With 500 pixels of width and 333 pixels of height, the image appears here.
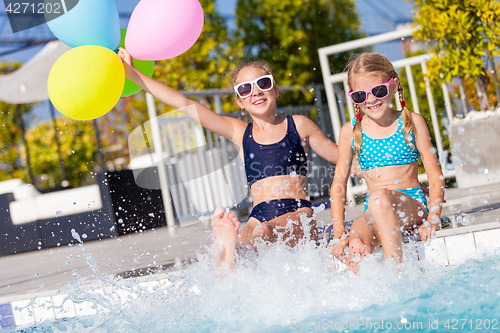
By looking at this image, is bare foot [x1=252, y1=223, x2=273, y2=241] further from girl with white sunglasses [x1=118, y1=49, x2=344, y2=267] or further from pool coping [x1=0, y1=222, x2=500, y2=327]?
pool coping [x1=0, y1=222, x2=500, y2=327]

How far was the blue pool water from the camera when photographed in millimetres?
2033

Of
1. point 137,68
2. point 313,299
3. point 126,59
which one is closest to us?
point 313,299

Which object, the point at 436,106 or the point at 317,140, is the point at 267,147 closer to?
the point at 317,140

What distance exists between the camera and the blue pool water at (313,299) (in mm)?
2033

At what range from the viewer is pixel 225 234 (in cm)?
240

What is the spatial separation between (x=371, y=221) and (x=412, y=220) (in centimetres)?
23

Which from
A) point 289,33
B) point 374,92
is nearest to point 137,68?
point 374,92

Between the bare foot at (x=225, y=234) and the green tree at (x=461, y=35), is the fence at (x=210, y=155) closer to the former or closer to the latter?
the green tree at (x=461, y=35)

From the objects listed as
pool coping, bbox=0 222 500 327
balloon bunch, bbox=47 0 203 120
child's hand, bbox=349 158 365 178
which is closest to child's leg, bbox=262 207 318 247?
child's hand, bbox=349 158 365 178

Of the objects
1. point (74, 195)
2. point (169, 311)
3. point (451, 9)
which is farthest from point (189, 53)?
point (169, 311)

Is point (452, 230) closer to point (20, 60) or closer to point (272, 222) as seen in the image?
point (272, 222)

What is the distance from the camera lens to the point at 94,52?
2480mm

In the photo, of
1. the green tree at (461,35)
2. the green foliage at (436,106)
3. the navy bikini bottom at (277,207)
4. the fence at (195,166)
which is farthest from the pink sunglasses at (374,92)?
the green foliage at (436,106)

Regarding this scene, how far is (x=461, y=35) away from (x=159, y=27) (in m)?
3.19
